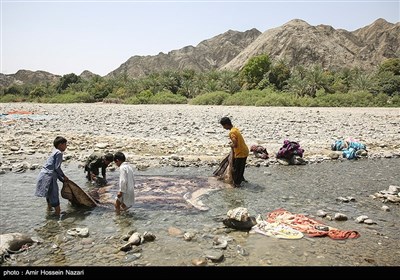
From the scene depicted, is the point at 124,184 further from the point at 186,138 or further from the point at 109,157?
the point at 186,138

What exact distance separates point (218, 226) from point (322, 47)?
120m

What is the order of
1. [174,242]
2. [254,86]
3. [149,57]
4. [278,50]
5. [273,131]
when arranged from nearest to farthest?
[174,242] → [273,131] → [254,86] → [278,50] → [149,57]

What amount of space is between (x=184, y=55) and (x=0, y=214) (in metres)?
182

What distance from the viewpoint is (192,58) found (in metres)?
180

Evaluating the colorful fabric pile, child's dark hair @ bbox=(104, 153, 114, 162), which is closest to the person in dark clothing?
child's dark hair @ bbox=(104, 153, 114, 162)

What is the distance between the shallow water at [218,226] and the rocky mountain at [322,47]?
98.5m

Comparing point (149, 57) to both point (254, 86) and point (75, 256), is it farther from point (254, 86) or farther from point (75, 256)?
point (75, 256)

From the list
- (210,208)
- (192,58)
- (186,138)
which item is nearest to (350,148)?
(186,138)

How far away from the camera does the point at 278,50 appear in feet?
387

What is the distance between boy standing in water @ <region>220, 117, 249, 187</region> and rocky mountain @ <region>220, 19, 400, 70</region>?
322 ft

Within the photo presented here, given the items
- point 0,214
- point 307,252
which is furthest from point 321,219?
point 0,214

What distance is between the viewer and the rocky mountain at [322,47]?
110125 mm

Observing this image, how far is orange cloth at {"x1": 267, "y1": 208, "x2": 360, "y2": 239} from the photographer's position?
5.62 m
